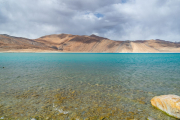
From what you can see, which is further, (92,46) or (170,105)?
(92,46)

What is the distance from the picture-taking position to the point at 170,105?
206 inches

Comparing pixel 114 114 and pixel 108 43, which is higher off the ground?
pixel 108 43

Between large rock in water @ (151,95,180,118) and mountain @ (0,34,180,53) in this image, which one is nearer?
large rock in water @ (151,95,180,118)

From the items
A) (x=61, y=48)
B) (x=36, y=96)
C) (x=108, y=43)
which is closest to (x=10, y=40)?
(x=61, y=48)

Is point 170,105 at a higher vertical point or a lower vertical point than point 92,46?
lower

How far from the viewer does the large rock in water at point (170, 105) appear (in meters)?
4.99

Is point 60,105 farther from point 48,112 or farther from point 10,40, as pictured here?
point 10,40

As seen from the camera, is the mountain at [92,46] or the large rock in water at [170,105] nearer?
the large rock in water at [170,105]

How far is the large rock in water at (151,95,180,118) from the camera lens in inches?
197

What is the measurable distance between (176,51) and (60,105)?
165941 mm

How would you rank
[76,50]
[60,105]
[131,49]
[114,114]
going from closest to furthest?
[114,114] → [60,105] → [131,49] → [76,50]

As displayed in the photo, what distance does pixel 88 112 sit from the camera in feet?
17.7

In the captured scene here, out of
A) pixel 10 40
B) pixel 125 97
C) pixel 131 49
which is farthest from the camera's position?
pixel 131 49

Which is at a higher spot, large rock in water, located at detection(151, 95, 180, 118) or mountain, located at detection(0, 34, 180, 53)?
mountain, located at detection(0, 34, 180, 53)
